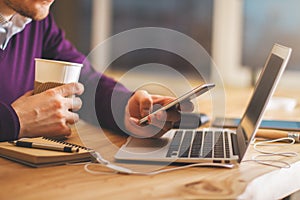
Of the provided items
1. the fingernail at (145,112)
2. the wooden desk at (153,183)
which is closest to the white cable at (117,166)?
the wooden desk at (153,183)

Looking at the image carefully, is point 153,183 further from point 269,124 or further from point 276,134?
point 269,124

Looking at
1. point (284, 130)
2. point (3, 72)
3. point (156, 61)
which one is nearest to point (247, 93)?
point (156, 61)

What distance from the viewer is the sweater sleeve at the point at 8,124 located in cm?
133

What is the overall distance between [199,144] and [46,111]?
1.27 ft

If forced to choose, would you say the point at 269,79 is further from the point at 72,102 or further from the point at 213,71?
the point at 213,71

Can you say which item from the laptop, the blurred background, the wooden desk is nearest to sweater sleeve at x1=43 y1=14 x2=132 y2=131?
the laptop

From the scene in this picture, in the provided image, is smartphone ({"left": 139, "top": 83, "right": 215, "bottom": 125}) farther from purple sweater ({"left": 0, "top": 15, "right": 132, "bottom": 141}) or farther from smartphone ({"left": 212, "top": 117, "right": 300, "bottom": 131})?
smartphone ({"left": 212, "top": 117, "right": 300, "bottom": 131})

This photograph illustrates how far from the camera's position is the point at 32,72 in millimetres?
1849

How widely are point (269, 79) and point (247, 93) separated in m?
1.62

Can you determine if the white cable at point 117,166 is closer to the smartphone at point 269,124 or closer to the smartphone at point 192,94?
the smartphone at point 192,94

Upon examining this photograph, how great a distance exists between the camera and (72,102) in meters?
1.46

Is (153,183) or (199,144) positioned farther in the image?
(199,144)

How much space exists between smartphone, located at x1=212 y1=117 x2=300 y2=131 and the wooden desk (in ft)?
1.46

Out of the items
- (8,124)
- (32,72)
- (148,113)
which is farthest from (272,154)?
(32,72)
